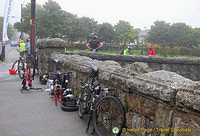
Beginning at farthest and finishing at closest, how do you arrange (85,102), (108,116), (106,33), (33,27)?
(106,33) < (33,27) < (85,102) < (108,116)

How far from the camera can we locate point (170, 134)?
2182 millimetres

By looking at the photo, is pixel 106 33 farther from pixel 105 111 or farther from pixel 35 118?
pixel 105 111

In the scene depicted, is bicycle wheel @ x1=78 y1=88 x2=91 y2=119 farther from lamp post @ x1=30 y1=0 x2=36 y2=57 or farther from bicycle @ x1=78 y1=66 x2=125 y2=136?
lamp post @ x1=30 y1=0 x2=36 y2=57

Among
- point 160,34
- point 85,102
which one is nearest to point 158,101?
point 85,102

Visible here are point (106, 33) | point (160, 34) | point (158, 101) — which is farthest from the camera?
point (106, 33)

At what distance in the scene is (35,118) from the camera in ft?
14.8

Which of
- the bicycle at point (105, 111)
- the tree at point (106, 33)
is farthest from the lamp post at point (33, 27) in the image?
the tree at point (106, 33)

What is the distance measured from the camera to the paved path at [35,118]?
3.81 metres

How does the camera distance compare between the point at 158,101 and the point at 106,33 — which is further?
the point at 106,33

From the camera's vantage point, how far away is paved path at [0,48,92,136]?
3.81m

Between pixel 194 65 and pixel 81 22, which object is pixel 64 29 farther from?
pixel 194 65

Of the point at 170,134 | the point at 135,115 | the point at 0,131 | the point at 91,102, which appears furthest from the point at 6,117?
the point at 170,134

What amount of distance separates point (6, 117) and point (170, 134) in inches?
145

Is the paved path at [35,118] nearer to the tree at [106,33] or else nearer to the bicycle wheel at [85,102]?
the bicycle wheel at [85,102]
